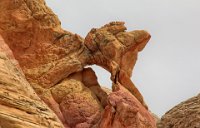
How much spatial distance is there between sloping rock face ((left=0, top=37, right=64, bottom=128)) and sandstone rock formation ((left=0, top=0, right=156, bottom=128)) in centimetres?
1237

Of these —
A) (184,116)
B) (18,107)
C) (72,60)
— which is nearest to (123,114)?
(72,60)

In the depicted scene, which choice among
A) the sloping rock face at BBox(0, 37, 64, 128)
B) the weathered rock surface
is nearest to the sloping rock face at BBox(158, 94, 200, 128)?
the sloping rock face at BBox(0, 37, 64, 128)

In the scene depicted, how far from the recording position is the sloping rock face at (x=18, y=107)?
39.0 ft

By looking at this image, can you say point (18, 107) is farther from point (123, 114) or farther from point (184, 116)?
point (123, 114)

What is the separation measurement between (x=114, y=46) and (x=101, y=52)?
933mm

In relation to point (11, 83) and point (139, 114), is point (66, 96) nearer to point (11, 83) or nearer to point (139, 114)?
point (139, 114)

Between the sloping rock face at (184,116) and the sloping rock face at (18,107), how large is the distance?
15.0 feet

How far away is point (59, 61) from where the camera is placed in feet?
96.5

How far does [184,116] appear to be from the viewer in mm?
8242

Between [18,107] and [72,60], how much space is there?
55.2 feet

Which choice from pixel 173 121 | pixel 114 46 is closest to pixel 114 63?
pixel 114 46

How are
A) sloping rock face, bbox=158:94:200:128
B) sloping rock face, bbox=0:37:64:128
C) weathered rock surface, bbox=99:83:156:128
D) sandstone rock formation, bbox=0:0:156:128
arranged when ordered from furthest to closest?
sandstone rock formation, bbox=0:0:156:128 → weathered rock surface, bbox=99:83:156:128 → sloping rock face, bbox=0:37:64:128 → sloping rock face, bbox=158:94:200:128

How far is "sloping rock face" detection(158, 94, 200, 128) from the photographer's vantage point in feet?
25.9

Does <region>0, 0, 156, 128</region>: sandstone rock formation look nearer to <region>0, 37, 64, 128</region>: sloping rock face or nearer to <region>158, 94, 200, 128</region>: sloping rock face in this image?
<region>0, 37, 64, 128</region>: sloping rock face
